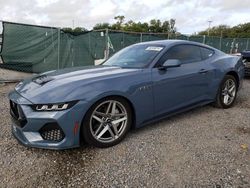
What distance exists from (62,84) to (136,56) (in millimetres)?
1420

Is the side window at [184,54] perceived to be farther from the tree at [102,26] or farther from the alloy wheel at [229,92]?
the tree at [102,26]

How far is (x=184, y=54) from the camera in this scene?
13.2 feet

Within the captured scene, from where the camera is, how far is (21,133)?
9.29 feet

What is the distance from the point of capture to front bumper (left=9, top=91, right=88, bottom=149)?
8.75ft

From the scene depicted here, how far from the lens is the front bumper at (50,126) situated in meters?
2.67

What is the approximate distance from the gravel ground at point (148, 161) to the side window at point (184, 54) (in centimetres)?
107

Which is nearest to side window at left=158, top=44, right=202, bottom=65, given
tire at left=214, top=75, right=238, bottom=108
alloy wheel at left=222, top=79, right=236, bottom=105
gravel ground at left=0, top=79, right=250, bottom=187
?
tire at left=214, top=75, right=238, bottom=108

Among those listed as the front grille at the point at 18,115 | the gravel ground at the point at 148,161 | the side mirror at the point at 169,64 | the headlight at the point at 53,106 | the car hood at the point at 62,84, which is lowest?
the gravel ground at the point at 148,161

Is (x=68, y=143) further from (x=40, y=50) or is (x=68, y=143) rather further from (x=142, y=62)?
(x=40, y=50)

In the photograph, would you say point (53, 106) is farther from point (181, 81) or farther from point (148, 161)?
point (181, 81)

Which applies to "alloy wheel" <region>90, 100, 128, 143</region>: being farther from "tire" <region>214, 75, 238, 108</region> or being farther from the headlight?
"tire" <region>214, 75, 238, 108</region>

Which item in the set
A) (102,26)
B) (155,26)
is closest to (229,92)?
(155,26)

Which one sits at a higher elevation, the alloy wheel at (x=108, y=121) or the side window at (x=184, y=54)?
the side window at (x=184, y=54)

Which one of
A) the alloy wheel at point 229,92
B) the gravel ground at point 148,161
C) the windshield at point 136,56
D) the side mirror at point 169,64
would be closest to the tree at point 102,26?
the alloy wheel at point 229,92
